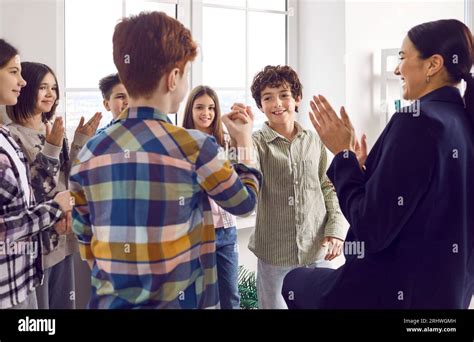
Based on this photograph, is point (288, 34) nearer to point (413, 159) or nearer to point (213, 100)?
point (213, 100)

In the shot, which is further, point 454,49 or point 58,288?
point 58,288

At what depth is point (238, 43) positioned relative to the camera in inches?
60.8

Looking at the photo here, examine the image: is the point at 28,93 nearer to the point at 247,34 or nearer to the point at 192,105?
the point at 192,105

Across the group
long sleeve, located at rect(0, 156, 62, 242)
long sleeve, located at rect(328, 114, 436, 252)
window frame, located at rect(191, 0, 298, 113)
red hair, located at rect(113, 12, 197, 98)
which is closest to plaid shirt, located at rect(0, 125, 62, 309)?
long sleeve, located at rect(0, 156, 62, 242)

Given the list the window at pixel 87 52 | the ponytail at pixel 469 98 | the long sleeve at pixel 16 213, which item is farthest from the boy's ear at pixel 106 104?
the ponytail at pixel 469 98

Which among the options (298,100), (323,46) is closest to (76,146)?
(298,100)

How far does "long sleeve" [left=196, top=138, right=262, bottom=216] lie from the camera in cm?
102

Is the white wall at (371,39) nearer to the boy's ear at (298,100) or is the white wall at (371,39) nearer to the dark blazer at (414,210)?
the boy's ear at (298,100)

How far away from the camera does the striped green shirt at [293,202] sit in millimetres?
1390

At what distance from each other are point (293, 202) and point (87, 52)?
0.55 metres

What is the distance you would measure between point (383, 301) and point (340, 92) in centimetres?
56

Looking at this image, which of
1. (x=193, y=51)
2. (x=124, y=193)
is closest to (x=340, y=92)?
(x=193, y=51)

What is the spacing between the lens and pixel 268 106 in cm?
146

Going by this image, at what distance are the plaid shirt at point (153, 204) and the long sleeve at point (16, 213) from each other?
0.16 meters
